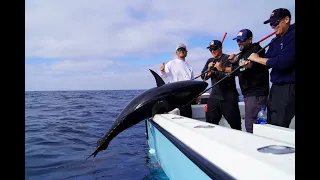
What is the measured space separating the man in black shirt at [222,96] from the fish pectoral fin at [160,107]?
84 centimetres

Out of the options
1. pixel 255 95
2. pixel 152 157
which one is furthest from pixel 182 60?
pixel 152 157

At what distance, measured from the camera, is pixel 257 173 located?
1.44 m

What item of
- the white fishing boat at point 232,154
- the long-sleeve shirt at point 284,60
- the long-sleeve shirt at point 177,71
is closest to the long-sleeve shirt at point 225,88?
the long-sleeve shirt at point 177,71

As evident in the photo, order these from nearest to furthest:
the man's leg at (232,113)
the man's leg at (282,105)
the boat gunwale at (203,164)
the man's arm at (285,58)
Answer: the boat gunwale at (203,164), the man's arm at (285,58), the man's leg at (282,105), the man's leg at (232,113)

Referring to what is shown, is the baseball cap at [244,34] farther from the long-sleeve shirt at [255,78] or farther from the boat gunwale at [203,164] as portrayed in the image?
the boat gunwale at [203,164]

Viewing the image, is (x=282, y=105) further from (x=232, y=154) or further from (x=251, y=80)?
(x=232, y=154)

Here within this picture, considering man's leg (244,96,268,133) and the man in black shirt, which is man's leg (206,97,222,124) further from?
man's leg (244,96,268,133)

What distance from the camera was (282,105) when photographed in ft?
10.00

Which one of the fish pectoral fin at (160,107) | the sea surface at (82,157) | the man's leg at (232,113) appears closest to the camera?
the fish pectoral fin at (160,107)

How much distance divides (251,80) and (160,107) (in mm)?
1446

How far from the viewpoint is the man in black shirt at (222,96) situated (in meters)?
4.26

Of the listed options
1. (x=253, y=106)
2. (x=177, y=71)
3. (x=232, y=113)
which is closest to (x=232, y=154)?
(x=253, y=106)

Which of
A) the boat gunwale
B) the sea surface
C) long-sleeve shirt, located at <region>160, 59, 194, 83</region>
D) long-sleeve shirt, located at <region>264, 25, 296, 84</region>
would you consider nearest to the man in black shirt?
long-sleeve shirt, located at <region>160, 59, 194, 83</region>
